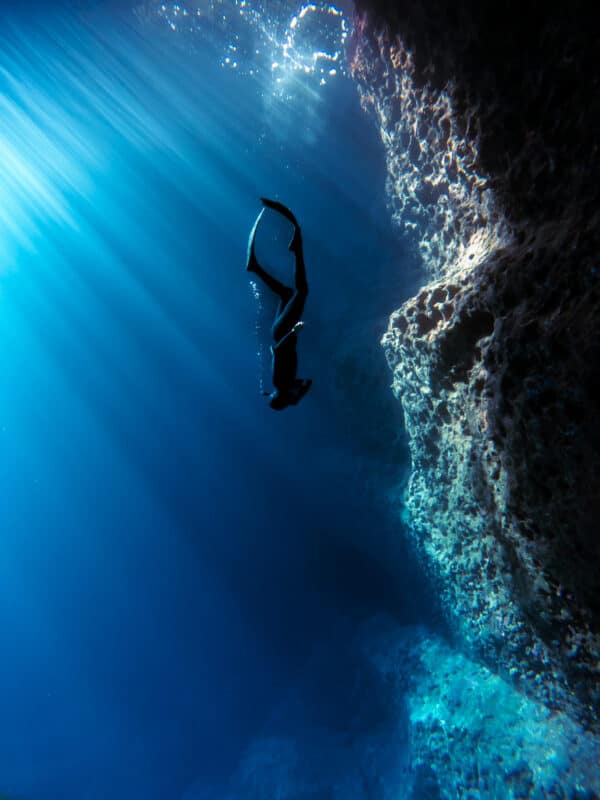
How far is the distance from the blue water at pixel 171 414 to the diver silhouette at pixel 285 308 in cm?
443

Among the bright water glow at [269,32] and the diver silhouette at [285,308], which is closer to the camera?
the diver silhouette at [285,308]

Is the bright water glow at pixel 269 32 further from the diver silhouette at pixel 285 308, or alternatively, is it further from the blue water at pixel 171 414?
the diver silhouette at pixel 285 308

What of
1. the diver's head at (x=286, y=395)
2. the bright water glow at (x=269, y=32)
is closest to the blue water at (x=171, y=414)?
the bright water glow at (x=269, y=32)

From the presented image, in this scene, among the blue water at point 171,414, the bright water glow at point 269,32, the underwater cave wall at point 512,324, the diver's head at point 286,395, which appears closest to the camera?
the underwater cave wall at point 512,324

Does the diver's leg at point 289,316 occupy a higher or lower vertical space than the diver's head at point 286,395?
higher

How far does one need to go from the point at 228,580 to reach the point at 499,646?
548 inches

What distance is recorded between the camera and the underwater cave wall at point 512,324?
1.87 metres

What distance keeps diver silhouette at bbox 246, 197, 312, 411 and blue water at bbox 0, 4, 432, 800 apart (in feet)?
14.5

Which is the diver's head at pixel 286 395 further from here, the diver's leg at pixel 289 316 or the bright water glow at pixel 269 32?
the bright water glow at pixel 269 32

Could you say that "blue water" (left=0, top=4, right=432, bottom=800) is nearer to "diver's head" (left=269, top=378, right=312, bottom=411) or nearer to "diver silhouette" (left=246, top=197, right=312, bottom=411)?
"diver's head" (left=269, top=378, right=312, bottom=411)

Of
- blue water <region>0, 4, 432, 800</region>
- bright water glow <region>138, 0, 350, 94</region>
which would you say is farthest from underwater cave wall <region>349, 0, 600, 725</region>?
bright water glow <region>138, 0, 350, 94</region>

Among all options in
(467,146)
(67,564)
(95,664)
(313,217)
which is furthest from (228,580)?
(467,146)

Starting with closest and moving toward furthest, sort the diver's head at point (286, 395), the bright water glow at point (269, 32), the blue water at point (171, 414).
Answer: the diver's head at point (286, 395)
the bright water glow at point (269, 32)
the blue water at point (171, 414)

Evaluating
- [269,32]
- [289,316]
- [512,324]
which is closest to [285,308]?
[289,316]
